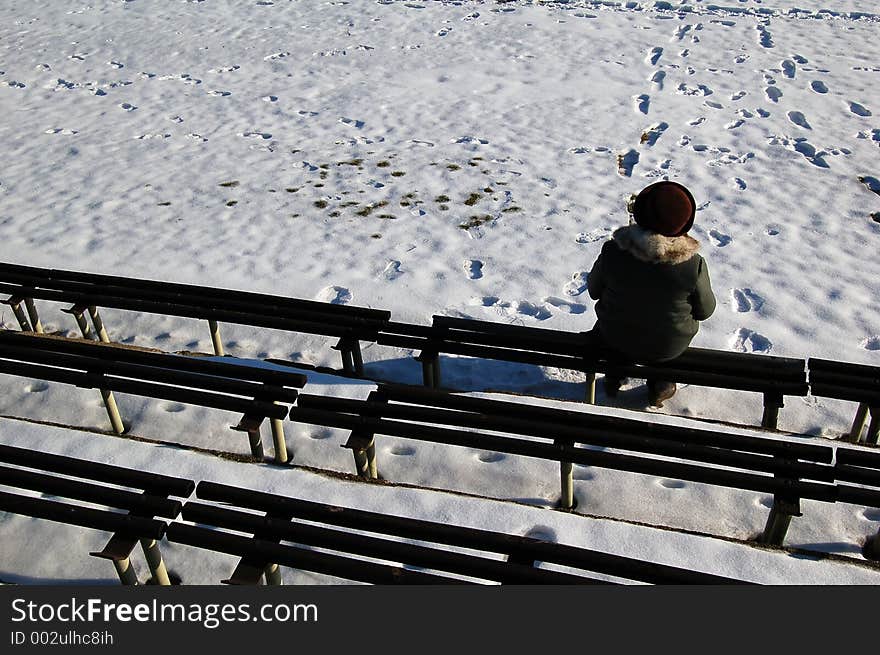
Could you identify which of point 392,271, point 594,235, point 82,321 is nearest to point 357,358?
point 392,271

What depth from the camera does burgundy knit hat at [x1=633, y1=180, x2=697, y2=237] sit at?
349 centimetres

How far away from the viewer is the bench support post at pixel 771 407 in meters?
3.81

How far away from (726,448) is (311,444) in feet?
7.21

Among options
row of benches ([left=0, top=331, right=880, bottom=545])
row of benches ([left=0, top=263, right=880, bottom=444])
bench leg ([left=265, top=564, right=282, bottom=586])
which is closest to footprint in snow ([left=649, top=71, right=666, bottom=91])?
row of benches ([left=0, top=263, right=880, bottom=444])

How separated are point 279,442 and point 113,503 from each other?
3.21ft

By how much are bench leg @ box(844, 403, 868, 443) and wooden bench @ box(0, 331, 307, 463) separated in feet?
10.2

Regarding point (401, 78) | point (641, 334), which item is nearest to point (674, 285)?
point (641, 334)

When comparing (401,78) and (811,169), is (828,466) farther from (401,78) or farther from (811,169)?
(401,78)

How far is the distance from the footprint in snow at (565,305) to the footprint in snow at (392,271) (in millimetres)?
1362

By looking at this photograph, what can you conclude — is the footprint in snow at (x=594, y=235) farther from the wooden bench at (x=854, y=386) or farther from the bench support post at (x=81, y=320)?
the bench support post at (x=81, y=320)

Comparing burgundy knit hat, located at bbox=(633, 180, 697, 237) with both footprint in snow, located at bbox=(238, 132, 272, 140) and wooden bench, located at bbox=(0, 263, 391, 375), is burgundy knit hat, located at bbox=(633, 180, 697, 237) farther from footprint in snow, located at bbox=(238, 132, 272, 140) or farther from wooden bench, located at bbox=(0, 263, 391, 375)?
footprint in snow, located at bbox=(238, 132, 272, 140)

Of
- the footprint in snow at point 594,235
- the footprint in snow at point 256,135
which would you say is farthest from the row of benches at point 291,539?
the footprint in snow at point 256,135

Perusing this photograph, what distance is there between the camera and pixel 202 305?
Answer: 190 inches

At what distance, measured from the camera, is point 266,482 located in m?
3.44
